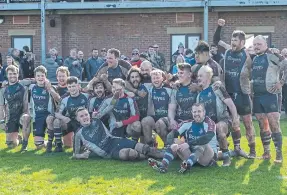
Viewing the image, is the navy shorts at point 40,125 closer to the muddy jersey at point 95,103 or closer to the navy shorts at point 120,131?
the muddy jersey at point 95,103

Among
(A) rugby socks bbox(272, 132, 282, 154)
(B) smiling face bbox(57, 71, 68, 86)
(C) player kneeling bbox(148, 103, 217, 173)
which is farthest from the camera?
(B) smiling face bbox(57, 71, 68, 86)

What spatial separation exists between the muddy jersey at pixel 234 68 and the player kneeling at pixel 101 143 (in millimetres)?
1609

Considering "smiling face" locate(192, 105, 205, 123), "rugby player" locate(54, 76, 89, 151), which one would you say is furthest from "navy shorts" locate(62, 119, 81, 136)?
"smiling face" locate(192, 105, 205, 123)

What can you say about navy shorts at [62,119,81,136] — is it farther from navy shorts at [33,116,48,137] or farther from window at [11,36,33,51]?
window at [11,36,33,51]

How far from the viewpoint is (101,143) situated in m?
8.56

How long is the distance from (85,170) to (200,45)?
2.69m

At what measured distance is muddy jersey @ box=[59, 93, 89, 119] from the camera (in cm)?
930

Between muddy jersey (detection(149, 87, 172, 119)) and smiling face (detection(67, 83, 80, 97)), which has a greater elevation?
smiling face (detection(67, 83, 80, 97))

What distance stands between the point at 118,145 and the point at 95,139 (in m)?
0.39

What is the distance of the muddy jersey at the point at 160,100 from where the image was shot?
8.83 m

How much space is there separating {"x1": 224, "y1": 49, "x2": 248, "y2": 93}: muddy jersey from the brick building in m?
10.5

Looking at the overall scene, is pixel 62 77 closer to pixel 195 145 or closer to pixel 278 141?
pixel 195 145

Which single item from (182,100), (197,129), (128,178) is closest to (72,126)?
(182,100)

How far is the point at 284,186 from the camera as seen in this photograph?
6719 mm
